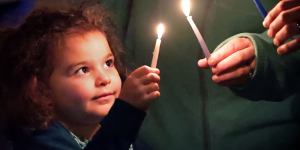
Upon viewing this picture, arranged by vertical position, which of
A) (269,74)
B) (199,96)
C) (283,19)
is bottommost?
(199,96)

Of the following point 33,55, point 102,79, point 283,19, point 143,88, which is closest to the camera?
point 283,19

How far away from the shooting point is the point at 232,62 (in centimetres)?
99

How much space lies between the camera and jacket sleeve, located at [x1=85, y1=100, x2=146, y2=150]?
41.8 inches

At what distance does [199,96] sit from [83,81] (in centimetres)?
39

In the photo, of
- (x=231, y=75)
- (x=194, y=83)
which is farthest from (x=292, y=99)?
(x=231, y=75)

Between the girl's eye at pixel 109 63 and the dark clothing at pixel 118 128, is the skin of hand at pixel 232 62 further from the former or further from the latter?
the girl's eye at pixel 109 63

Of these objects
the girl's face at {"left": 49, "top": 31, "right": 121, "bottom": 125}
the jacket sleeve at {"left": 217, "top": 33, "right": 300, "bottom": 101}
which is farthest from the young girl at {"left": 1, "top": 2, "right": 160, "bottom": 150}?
the jacket sleeve at {"left": 217, "top": 33, "right": 300, "bottom": 101}

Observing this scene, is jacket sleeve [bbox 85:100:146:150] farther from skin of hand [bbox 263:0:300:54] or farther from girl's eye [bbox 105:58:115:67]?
skin of hand [bbox 263:0:300:54]

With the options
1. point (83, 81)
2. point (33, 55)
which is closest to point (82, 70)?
point (83, 81)

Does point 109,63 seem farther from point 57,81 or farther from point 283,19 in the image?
point 283,19

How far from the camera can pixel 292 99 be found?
1.34m

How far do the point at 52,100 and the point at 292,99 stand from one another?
74 cm

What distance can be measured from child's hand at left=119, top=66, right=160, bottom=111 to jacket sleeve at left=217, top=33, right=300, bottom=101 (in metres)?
0.20

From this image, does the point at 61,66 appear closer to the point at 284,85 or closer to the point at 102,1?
the point at 102,1
